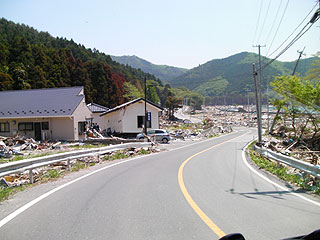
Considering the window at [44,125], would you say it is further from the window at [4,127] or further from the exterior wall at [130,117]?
the exterior wall at [130,117]

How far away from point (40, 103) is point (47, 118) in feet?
9.19

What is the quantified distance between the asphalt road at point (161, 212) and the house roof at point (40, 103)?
21406 mm

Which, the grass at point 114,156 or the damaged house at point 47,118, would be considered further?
the damaged house at point 47,118

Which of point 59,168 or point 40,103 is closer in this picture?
point 59,168

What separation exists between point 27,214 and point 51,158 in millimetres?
4763

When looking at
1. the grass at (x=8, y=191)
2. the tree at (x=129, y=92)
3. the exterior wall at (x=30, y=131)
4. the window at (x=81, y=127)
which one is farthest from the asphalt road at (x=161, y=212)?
the tree at (x=129, y=92)

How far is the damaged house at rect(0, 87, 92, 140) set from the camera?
28.3m

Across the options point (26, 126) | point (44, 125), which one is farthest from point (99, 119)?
point (26, 126)

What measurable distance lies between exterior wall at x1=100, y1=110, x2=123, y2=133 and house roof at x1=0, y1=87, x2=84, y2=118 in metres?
7.17

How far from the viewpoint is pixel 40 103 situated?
30.4 meters

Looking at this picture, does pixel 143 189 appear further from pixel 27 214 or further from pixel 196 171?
pixel 196 171

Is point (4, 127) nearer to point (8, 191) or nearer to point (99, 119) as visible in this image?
point (99, 119)

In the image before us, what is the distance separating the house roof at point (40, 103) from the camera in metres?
28.5

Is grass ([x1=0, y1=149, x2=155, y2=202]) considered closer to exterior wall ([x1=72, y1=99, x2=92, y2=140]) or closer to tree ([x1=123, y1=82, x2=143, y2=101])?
exterior wall ([x1=72, y1=99, x2=92, y2=140])
